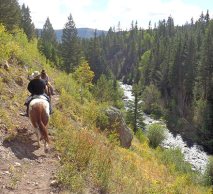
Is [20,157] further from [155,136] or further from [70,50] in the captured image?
[70,50]

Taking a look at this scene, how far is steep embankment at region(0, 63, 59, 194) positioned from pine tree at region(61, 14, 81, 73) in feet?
175

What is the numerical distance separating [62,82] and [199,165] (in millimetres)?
24783

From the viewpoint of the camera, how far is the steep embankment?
855 cm

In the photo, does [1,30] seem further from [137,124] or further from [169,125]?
[169,125]

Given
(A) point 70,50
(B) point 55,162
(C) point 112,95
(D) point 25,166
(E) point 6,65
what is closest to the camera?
(D) point 25,166

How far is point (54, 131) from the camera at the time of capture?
12.3 metres

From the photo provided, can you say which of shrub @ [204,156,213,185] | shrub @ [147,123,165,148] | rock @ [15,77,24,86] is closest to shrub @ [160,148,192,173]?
shrub @ [204,156,213,185]

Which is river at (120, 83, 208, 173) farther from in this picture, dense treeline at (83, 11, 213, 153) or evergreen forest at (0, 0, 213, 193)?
dense treeline at (83, 11, 213, 153)

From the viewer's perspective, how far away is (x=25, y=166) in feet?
30.7

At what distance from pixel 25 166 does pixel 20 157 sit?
Answer: 0.45m

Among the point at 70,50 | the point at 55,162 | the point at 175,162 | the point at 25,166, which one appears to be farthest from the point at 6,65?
the point at 70,50

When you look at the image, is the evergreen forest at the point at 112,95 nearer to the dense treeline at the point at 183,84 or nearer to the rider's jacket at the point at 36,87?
the dense treeline at the point at 183,84

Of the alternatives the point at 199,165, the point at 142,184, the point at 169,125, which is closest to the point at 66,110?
the point at 142,184

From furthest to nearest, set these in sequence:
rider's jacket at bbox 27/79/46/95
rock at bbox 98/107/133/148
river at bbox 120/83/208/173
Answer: river at bbox 120/83/208/173 < rock at bbox 98/107/133/148 < rider's jacket at bbox 27/79/46/95
